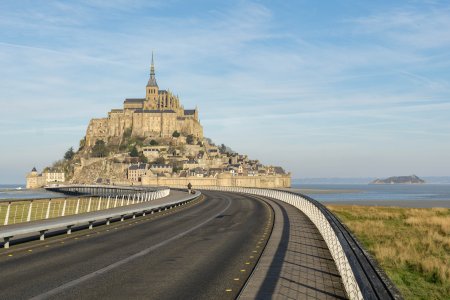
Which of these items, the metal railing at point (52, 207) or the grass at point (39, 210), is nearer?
the metal railing at point (52, 207)

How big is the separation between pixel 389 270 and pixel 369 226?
54.9ft

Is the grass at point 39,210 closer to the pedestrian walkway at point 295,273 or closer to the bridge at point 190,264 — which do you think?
the bridge at point 190,264

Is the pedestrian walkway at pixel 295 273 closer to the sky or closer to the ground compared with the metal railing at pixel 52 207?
closer to the ground

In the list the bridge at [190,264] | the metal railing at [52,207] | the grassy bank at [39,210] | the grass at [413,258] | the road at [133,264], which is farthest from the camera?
the grassy bank at [39,210]

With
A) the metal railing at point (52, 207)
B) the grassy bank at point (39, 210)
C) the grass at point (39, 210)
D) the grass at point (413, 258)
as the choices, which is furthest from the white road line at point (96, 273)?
the grass at point (39, 210)

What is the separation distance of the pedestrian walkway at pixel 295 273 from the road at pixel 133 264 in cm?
47

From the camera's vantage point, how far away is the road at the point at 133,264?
11.2 metres

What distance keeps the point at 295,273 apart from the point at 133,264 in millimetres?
4668

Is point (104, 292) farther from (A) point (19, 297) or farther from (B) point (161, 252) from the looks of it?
(B) point (161, 252)

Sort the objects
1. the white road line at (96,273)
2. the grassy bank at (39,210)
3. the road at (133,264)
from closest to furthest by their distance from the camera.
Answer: the white road line at (96,273), the road at (133,264), the grassy bank at (39,210)

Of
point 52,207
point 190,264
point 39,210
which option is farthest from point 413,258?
point 52,207

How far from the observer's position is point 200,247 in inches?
739

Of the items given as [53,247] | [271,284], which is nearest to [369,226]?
[53,247]

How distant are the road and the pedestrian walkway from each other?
474 millimetres
